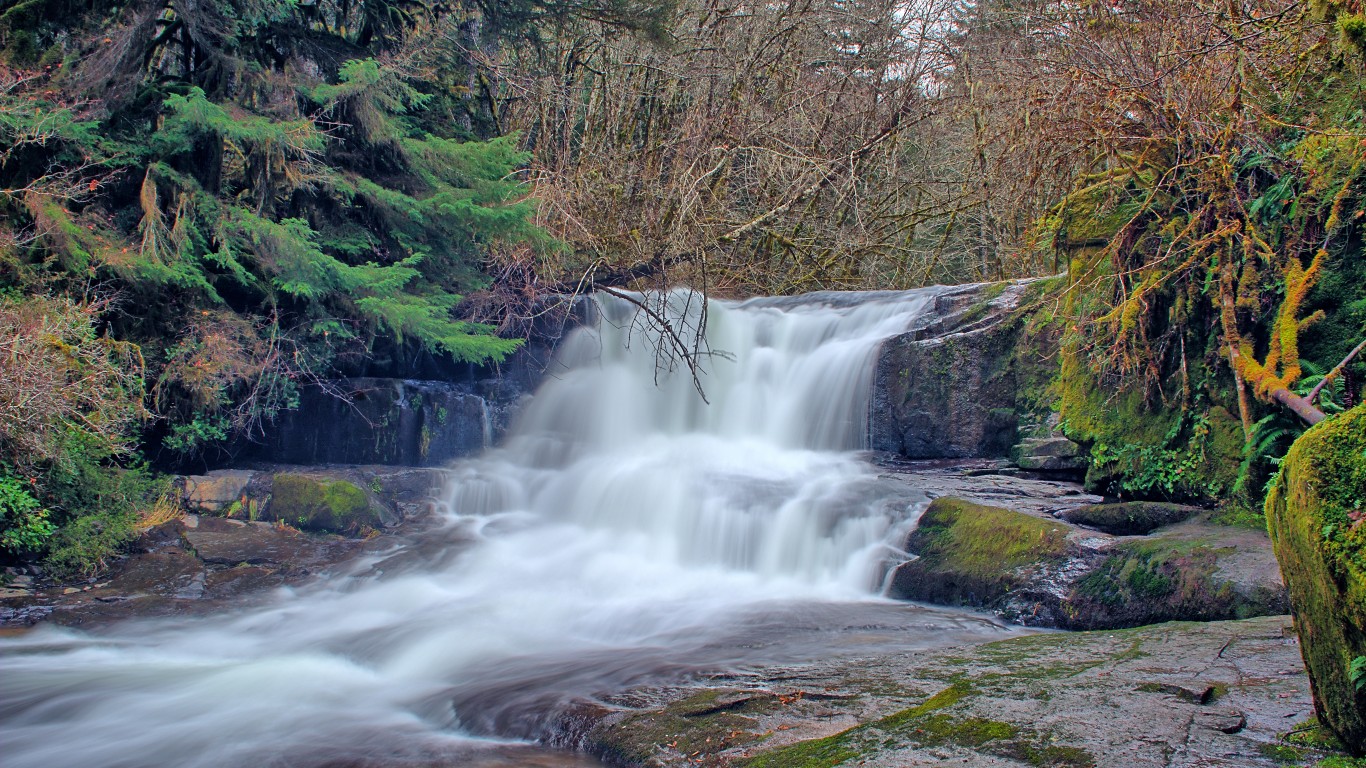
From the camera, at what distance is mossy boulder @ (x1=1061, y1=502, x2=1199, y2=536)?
256 inches

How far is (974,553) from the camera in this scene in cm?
655

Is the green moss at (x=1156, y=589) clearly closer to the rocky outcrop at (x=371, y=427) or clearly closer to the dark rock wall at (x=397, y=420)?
the dark rock wall at (x=397, y=420)

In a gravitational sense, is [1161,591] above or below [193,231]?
below

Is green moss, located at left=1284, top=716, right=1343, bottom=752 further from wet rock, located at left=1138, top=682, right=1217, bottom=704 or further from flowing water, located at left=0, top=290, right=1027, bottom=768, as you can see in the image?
flowing water, located at left=0, top=290, right=1027, bottom=768

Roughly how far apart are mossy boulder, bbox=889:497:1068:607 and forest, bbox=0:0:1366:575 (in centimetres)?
144

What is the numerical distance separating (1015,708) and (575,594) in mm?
4928

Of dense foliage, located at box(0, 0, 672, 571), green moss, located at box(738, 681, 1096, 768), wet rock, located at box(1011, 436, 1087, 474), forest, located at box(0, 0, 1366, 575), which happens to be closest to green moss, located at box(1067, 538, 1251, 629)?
forest, located at box(0, 0, 1366, 575)

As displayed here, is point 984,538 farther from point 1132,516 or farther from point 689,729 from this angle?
point 689,729

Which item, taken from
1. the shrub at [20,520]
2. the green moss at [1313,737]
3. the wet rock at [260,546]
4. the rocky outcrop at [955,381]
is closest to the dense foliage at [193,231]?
the shrub at [20,520]

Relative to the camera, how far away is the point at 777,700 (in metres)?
4.11

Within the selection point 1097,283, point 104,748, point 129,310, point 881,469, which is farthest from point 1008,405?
point 129,310

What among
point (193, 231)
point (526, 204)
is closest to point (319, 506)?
point (193, 231)

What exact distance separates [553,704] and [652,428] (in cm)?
718

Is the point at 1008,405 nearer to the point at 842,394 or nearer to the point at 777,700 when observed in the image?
the point at 842,394
